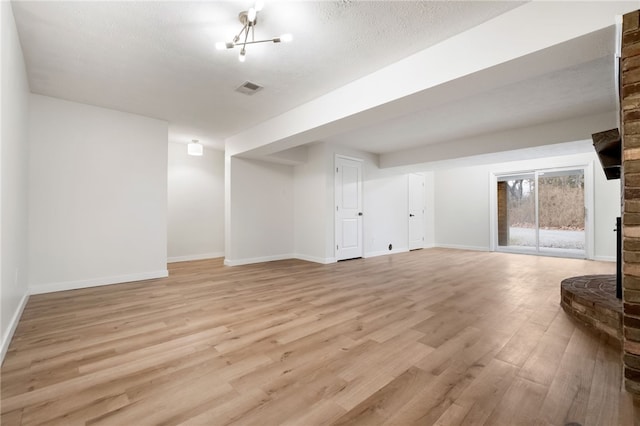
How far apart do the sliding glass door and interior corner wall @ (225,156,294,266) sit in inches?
220

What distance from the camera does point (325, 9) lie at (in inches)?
82.0

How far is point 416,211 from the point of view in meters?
7.90

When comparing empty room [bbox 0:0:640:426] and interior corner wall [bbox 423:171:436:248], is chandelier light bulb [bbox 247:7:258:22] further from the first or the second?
interior corner wall [bbox 423:171:436:248]

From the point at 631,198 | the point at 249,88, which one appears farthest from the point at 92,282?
the point at 631,198

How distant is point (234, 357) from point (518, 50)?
2955 mm

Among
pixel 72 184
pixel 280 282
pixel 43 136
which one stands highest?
pixel 43 136

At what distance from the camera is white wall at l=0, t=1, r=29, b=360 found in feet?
6.24

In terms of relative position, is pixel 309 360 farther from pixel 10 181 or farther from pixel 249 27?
pixel 10 181

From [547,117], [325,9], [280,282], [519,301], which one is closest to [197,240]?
[280,282]

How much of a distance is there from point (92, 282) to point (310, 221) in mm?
3716

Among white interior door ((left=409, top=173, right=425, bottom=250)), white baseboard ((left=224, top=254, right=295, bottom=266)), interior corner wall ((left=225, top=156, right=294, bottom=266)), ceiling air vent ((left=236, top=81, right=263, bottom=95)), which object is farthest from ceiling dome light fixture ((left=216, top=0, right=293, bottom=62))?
white interior door ((left=409, top=173, right=425, bottom=250))

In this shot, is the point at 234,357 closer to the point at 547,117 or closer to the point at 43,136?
the point at 43,136

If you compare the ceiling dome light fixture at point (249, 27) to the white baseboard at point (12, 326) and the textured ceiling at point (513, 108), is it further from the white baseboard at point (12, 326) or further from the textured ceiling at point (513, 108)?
the white baseboard at point (12, 326)

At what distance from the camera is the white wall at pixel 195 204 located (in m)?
5.83
